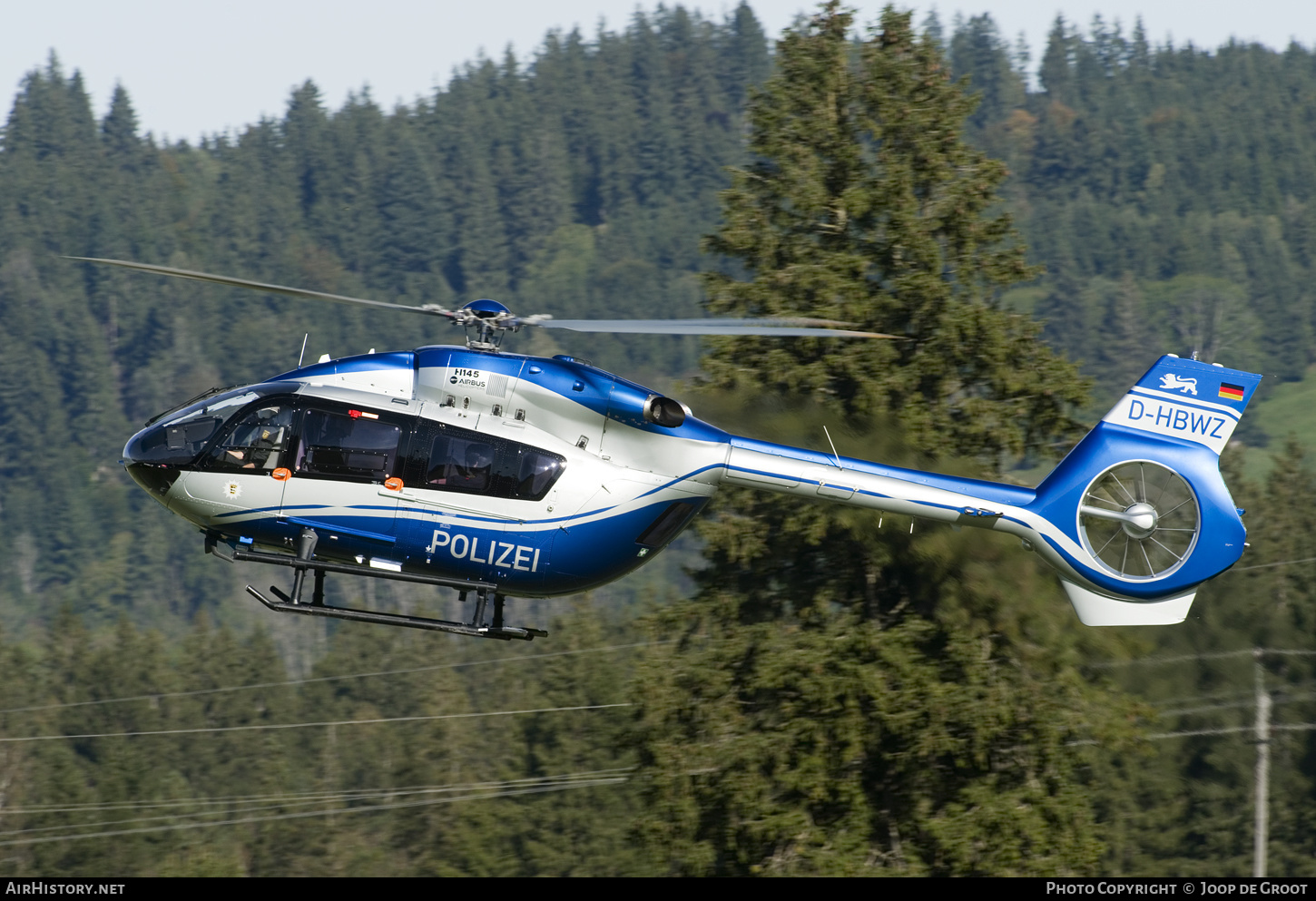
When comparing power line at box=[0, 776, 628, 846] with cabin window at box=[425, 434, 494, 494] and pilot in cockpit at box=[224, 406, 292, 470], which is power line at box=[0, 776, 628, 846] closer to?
pilot in cockpit at box=[224, 406, 292, 470]

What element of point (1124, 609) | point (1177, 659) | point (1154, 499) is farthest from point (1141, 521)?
point (1177, 659)

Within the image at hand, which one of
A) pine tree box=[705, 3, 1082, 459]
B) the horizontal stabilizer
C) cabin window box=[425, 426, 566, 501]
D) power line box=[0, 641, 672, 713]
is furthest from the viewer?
power line box=[0, 641, 672, 713]

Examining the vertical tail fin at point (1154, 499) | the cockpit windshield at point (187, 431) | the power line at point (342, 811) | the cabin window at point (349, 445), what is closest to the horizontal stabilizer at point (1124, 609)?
the vertical tail fin at point (1154, 499)

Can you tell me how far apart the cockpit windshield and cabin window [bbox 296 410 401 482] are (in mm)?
612

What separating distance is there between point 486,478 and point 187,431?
347 cm

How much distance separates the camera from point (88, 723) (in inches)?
2466

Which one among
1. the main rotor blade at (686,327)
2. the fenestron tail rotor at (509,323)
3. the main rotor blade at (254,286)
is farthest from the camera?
the main rotor blade at (686,327)

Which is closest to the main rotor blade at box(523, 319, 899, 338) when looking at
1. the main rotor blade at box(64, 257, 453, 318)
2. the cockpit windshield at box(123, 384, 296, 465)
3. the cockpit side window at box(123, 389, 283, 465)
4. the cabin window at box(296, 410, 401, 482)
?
the main rotor blade at box(64, 257, 453, 318)

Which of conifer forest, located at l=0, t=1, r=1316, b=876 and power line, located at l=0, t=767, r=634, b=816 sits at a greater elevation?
conifer forest, located at l=0, t=1, r=1316, b=876

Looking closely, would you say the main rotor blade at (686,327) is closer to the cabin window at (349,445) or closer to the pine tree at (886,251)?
the cabin window at (349,445)

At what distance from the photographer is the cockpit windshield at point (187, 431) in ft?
56.5

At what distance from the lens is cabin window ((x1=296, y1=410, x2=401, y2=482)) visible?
1689cm

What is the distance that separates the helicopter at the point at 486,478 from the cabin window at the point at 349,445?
2 cm

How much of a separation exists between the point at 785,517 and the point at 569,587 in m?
6.24
